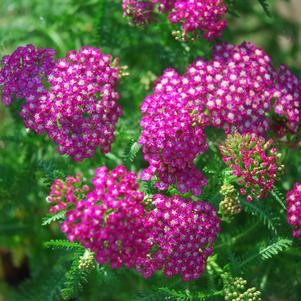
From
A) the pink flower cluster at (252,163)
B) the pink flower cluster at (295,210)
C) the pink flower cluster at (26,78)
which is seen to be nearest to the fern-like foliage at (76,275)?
the pink flower cluster at (26,78)

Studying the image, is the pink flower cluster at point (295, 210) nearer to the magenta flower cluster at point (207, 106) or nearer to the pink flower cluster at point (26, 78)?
the magenta flower cluster at point (207, 106)

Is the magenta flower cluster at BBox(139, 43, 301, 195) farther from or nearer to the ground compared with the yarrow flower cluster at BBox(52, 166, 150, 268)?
farther from the ground

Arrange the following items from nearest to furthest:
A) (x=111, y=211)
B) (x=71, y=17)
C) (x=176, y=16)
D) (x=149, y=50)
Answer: (x=111, y=211) → (x=176, y=16) → (x=71, y=17) → (x=149, y=50)

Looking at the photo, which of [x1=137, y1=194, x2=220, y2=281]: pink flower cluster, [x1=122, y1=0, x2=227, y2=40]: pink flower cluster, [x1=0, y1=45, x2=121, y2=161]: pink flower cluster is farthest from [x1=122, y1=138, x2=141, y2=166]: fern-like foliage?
[x1=122, y1=0, x2=227, y2=40]: pink flower cluster

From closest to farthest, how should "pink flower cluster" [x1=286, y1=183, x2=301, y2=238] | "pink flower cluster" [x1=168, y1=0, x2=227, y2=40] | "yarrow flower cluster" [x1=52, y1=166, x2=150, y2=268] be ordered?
"yarrow flower cluster" [x1=52, y1=166, x2=150, y2=268] → "pink flower cluster" [x1=286, y1=183, x2=301, y2=238] → "pink flower cluster" [x1=168, y1=0, x2=227, y2=40]

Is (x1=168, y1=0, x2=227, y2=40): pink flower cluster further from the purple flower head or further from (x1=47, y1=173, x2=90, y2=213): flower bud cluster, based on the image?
(x1=47, y1=173, x2=90, y2=213): flower bud cluster

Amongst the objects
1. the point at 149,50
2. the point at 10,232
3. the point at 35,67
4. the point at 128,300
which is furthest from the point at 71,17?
the point at 128,300

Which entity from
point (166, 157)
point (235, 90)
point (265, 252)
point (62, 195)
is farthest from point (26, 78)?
point (265, 252)

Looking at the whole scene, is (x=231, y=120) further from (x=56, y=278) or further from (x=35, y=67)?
(x=56, y=278)
